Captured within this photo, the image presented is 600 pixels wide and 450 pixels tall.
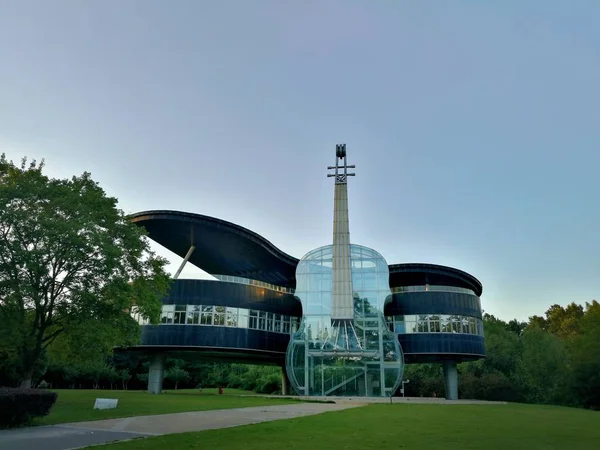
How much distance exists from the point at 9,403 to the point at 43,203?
1206cm

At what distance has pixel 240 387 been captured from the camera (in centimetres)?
7931

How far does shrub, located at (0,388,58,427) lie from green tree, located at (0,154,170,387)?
7.53 m

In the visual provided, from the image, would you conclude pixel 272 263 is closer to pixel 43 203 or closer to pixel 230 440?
pixel 43 203

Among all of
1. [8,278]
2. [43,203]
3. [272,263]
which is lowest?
[8,278]

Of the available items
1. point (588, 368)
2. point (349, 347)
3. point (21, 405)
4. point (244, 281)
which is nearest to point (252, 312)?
point (244, 281)

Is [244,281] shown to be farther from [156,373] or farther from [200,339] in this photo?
[156,373]

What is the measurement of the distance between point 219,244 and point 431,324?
23011 millimetres

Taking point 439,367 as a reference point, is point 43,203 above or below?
above

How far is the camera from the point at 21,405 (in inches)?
660

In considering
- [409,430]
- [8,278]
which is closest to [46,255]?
[8,278]

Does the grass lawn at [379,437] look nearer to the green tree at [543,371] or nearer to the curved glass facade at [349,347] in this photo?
the curved glass facade at [349,347]

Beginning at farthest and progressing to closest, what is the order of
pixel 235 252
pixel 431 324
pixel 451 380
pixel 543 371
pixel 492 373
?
pixel 492 373
pixel 235 252
pixel 543 371
pixel 451 380
pixel 431 324

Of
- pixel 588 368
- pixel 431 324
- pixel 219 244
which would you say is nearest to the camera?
pixel 588 368

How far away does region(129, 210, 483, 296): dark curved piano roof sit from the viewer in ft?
154
